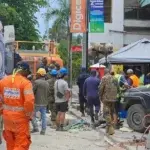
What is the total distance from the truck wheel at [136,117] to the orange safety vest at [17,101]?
691 centimetres

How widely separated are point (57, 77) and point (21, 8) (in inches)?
924

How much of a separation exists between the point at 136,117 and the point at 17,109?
7.28 m

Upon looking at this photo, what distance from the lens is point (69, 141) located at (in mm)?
12352

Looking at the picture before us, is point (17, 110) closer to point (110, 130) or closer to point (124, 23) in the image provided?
point (110, 130)

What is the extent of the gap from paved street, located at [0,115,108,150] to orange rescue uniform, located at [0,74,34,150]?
3.08 m

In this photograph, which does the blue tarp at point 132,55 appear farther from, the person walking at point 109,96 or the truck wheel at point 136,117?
the person walking at point 109,96

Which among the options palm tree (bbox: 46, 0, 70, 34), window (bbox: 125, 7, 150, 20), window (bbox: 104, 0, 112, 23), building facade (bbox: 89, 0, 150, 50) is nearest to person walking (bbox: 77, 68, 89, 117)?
building facade (bbox: 89, 0, 150, 50)

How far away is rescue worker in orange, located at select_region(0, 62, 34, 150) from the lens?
7684 mm

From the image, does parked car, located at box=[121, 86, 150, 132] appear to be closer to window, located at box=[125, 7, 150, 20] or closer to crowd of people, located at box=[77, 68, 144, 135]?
crowd of people, located at box=[77, 68, 144, 135]

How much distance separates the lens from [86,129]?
14.7 meters

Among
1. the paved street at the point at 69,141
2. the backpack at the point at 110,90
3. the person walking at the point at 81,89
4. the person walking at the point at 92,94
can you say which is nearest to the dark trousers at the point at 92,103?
the person walking at the point at 92,94

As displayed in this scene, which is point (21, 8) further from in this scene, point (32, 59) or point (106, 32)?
point (32, 59)

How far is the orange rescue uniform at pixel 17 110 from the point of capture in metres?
7.68

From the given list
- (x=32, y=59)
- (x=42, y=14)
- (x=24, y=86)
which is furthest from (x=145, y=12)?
(x=24, y=86)
